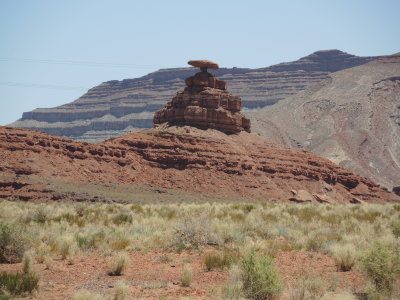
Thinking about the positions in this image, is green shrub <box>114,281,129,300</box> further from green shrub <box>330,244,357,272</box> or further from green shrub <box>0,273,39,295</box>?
green shrub <box>330,244,357,272</box>

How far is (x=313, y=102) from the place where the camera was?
15400 cm

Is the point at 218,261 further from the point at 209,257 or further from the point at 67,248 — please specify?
the point at 67,248

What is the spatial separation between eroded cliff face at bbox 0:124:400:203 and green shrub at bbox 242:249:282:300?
37550 millimetres

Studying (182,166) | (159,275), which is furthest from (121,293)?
(182,166)

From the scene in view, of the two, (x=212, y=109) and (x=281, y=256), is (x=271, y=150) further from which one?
(x=281, y=256)

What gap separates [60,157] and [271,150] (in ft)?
101

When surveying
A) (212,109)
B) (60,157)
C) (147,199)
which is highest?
(212,109)

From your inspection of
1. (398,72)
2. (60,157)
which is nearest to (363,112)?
(398,72)

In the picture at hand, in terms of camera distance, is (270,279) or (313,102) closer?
(270,279)

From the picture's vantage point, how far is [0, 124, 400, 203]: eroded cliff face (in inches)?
2073

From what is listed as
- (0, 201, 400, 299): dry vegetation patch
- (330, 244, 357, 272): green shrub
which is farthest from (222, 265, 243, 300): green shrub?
(330, 244, 357, 272): green shrub

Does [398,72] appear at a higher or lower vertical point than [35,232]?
higher

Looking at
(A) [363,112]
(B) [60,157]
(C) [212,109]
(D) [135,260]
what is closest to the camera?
(D) [135,260]

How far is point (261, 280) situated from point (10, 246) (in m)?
7.38
